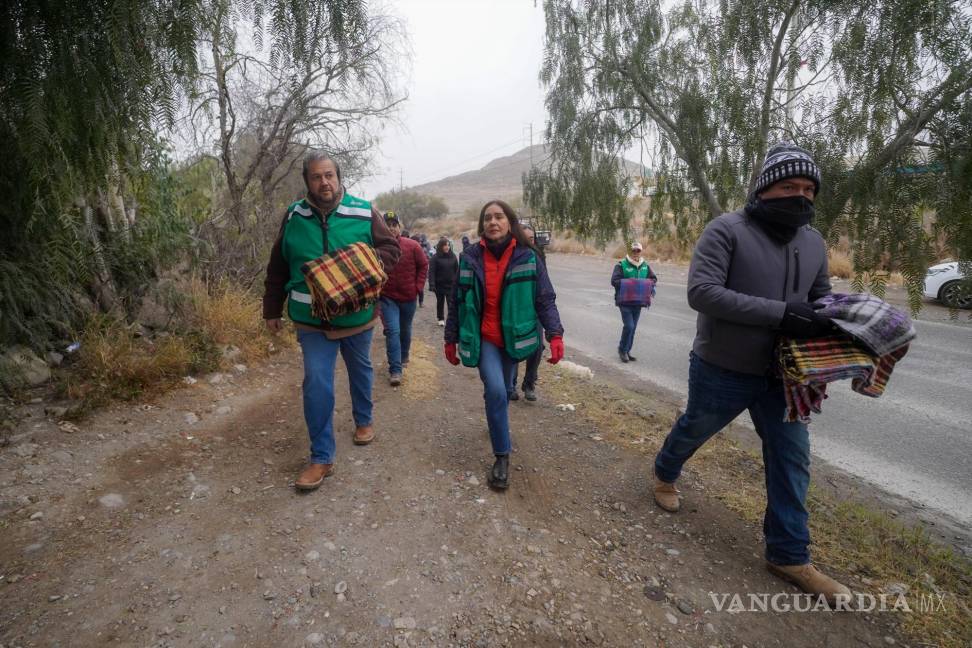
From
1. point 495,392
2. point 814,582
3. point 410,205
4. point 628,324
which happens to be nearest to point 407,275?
point 495,392

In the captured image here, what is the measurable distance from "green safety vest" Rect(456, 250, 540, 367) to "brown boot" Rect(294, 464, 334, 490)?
A: 3.71 feet

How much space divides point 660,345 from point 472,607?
6958 mm

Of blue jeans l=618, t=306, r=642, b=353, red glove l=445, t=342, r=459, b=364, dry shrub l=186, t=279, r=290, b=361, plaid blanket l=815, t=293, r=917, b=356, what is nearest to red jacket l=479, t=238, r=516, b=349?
red glove l=445, t=342, r=459, b=364

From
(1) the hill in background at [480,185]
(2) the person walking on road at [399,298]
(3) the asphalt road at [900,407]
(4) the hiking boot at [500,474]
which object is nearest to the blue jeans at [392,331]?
(2) the person walking on road at [399,298]

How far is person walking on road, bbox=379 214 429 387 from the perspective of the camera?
5.23 meters

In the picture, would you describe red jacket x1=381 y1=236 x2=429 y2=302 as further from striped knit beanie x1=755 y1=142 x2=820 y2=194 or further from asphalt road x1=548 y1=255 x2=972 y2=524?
striped knit beanie x1=755 y1=142 x2=820 y2=194

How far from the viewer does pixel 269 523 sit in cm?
266

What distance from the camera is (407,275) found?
5395 mm

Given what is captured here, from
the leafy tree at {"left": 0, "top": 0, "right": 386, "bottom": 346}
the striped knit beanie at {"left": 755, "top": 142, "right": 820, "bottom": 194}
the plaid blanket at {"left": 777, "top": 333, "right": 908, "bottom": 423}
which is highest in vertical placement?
the leafy tree at {"left": 0, "top": 0, "right": 386, "bottom": 346}

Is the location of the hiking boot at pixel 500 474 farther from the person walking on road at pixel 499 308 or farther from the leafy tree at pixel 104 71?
the leafy tree at pixel 104 71

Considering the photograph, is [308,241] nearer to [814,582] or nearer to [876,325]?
[876,325]

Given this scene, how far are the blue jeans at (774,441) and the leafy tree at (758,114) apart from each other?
940 mm

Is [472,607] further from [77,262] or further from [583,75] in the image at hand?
[583,75]

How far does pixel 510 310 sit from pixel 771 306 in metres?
1.46
